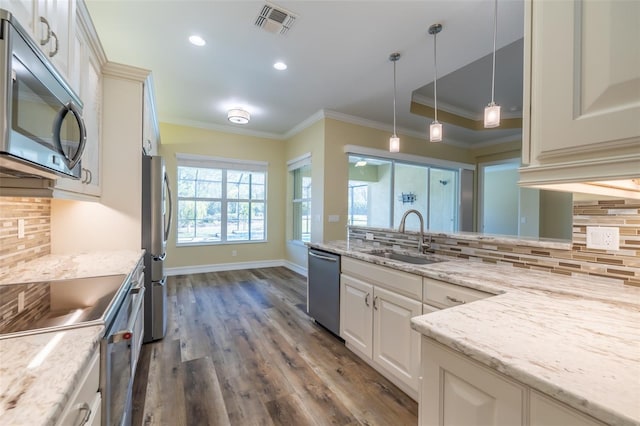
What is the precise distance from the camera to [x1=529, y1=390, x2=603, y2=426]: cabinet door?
56 centimetres

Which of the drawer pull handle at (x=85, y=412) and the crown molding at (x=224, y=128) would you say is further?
the crown molding at (x=224, y=128)

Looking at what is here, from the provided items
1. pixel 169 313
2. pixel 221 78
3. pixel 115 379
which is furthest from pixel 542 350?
pixel 221 78

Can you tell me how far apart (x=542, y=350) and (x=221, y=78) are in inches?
149

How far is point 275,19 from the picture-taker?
2271mm

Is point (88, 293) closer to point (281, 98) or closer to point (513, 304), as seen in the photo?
point (513, 304)

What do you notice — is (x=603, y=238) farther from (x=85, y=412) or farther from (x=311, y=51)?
(x=311, y=51)

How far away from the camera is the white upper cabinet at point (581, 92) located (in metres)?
0.64

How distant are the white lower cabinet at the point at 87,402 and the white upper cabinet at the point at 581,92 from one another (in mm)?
1410

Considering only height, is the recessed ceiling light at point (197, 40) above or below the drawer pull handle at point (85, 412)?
above

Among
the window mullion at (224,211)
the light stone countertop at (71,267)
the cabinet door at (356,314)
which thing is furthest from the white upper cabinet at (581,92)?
the window mullion at (224,211)

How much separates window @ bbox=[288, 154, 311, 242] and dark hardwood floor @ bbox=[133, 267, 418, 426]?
2.29 meters

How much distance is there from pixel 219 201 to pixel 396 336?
452 cm

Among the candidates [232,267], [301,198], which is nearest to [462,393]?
[301,198]

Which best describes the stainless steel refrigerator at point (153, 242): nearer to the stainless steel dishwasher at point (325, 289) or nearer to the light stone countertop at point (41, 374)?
the stainless steel dishwasher at point (325, 289)
